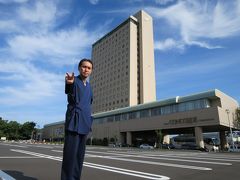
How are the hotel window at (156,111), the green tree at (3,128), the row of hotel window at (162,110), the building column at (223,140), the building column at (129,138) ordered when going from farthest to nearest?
the green tree at (3,128), the building column at (129,138), the hotel window at (156,111), the building column at (223,140), the row of hotel window at (162,110)

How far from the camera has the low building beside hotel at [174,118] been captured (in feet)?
153

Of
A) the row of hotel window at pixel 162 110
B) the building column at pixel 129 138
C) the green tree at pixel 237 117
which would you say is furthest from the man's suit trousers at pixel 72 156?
the building column at pixel 129 138

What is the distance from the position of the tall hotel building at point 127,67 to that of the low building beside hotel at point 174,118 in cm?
2409

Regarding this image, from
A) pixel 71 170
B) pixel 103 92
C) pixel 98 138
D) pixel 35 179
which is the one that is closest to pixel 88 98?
pixel 71 170

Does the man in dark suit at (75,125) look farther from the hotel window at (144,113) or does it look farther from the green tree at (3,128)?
the green tree at (3,128)

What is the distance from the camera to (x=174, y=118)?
52.2 meters

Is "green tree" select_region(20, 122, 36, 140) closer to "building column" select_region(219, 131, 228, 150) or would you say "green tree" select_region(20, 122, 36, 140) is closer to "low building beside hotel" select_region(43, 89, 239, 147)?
"low building beside hotel" select_region(43, 89, 239, 147)

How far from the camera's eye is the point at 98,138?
Answer: 249ft

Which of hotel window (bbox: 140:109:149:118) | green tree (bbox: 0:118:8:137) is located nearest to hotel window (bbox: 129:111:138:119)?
hotel window (bbox: 140:109:149:118)

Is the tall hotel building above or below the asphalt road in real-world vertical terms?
above

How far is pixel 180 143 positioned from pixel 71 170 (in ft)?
185

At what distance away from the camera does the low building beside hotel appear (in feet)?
153

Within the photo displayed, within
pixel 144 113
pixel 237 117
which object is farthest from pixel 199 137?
pixel 144 113

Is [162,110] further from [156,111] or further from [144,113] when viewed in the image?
[144,113]
